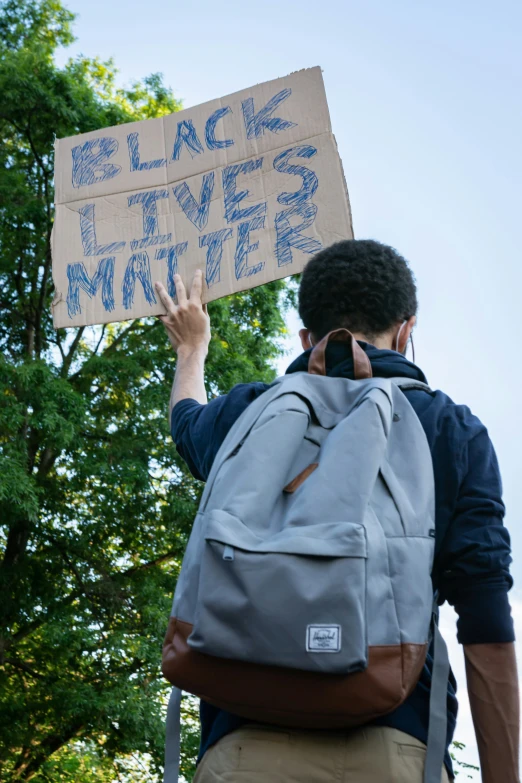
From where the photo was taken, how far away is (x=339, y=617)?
114cm

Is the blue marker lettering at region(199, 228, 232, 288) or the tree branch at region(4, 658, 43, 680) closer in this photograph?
the blue marker lettering at region(199, 228, 232, 288)

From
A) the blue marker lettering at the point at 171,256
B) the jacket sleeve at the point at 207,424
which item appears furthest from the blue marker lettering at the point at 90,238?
the jacket sleeve at the point at 207,424

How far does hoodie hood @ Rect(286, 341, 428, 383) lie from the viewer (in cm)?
152

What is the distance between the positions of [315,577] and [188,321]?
1234mm

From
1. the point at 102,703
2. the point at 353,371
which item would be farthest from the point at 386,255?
the point at 102,703

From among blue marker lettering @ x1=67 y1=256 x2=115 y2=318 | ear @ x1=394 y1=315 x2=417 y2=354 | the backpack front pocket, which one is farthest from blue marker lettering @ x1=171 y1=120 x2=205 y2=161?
the backpack front pocket

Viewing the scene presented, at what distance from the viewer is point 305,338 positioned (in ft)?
5.70

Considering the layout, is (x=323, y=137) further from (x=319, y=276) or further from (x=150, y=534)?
(x=150, y=534)

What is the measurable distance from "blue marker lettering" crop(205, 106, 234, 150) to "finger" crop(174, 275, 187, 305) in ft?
1.40

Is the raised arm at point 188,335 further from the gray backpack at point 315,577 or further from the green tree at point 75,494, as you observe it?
the green tree at point 75,494

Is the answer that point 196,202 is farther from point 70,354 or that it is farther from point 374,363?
point 70,354

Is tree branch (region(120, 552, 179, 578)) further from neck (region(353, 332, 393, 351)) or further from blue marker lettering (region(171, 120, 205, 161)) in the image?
neck (region(353, 332, 393, 351))

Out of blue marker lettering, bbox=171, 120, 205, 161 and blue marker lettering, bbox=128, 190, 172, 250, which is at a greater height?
blue marker lettering, bbox=171, 120, 205, 161

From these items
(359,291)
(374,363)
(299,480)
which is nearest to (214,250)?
(359,291)
